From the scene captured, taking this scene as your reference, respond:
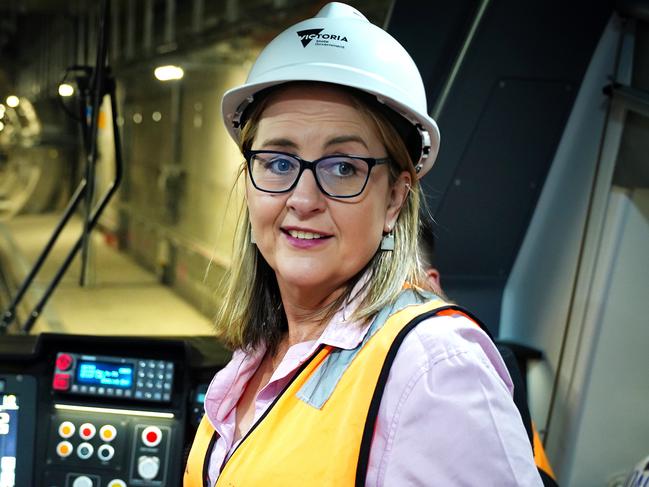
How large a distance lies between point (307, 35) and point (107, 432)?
1.48m

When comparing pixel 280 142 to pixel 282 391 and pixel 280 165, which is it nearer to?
pixel 280 165

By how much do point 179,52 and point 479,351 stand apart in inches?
278

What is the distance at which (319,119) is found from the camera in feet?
4.33

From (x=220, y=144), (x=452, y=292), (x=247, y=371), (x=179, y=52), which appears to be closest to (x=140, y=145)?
(x=220, y=144)

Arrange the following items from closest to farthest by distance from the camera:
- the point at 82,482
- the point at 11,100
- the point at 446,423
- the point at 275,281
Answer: the point at 446,423
the point at 275,281
the point at 82,482
the point at 11,100

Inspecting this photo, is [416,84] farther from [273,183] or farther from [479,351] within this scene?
[479,351]

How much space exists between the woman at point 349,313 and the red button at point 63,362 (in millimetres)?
1033

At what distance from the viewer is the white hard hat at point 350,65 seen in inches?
51.6

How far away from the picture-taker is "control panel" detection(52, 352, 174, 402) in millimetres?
2406

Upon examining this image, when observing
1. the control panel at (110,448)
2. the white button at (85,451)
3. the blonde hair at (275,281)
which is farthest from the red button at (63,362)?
the blonde hair at (275,281)

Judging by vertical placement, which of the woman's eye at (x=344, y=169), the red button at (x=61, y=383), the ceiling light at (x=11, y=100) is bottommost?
the red button at (x=61, y=383)

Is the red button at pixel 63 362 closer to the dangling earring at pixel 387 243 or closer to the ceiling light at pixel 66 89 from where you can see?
the ceiling light at pixel 66 89

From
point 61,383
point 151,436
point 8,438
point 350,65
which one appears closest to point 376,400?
point 350,65

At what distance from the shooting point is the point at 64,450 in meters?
2.40
